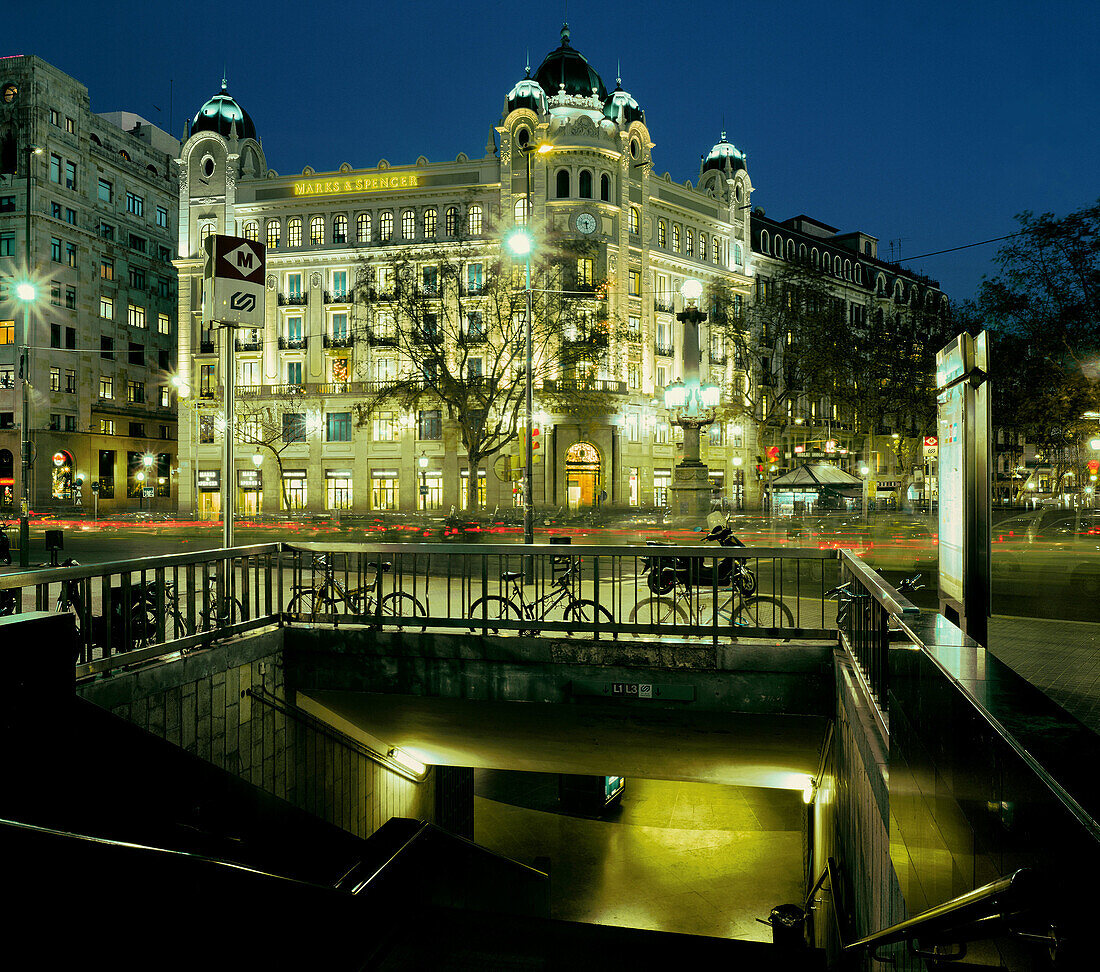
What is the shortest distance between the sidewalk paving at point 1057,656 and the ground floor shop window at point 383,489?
44.4 m

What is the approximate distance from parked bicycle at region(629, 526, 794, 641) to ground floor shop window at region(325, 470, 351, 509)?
148 ft

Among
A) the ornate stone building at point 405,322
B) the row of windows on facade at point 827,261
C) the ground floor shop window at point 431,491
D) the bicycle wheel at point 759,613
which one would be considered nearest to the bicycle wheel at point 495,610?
the bicycle wheel at point 759,613

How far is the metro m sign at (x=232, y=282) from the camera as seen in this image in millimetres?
8633

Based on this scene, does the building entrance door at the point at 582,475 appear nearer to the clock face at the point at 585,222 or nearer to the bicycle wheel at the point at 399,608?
the clock face at the point at 585,222

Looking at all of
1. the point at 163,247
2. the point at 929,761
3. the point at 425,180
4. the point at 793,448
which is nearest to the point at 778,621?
the point at 929,761

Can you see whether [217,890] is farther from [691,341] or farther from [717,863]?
[691,341]

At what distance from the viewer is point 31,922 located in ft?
8.25

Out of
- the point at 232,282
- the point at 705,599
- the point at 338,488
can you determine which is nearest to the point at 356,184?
the point at 338,488

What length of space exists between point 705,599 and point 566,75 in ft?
175

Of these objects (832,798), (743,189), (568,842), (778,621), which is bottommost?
(568,842)

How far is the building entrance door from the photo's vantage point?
52312 mm

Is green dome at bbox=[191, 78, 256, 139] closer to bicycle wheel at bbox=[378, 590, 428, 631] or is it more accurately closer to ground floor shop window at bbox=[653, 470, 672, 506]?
ground floor shop window at bbox=[653, 470, 672, 506]

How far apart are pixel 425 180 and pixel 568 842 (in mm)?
46384

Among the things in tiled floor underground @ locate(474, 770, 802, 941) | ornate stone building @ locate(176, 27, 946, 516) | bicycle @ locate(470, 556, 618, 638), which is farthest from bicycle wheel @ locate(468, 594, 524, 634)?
ornate stone building @ locate(176, 27, 946, 516)
